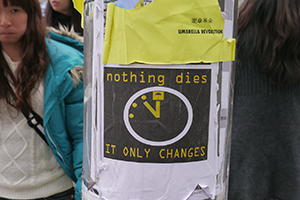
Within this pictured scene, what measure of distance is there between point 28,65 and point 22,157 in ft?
1.58

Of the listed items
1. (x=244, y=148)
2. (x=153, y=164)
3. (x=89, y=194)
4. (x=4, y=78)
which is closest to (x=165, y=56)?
(x=153, y=164)

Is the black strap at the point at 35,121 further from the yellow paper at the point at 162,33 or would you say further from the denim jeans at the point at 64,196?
the yellow paper at the point at 162,33

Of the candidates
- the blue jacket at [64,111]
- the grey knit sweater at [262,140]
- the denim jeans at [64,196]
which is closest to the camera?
the blue jacket at [64,111]

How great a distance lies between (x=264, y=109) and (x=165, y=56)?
1224mm

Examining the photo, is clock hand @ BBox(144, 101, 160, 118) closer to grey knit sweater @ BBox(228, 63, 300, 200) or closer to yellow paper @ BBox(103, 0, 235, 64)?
yellow paper @ BBox(103, 0, 235, 64)

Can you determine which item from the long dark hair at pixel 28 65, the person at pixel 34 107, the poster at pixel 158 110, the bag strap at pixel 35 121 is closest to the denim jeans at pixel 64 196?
the person at pixel 34 107

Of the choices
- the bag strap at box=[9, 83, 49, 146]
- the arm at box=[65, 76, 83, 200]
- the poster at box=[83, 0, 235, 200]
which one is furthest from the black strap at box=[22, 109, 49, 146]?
the poster at box=[83, 0, 235, 200]

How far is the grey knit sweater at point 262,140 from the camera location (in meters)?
1.74

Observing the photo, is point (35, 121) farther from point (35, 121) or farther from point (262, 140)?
point (262, 140)

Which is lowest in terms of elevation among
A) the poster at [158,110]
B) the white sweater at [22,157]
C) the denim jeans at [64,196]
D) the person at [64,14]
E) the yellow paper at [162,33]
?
the denim jeans at [64,196]

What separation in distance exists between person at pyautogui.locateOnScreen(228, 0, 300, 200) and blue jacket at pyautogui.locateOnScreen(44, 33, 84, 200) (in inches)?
36.6

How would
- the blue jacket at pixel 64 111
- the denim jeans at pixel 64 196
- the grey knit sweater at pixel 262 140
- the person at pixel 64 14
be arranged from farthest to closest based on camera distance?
the person at pixel 64 14 < the grey knit sweater at pixel 262 140 < the denim jeans at pixel 64 196 < the blue jacket at pixel 64 111

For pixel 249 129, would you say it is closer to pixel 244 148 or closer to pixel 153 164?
pixel 244 148

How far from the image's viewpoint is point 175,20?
2.43 ft
